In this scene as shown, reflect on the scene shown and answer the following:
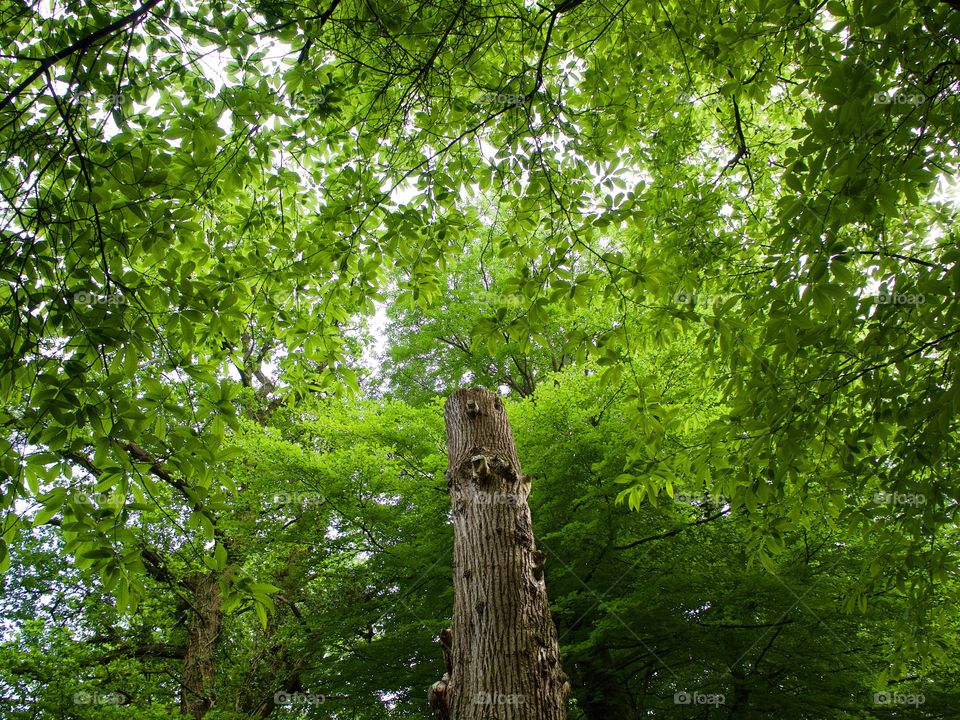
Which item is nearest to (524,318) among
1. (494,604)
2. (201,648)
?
(494,604)

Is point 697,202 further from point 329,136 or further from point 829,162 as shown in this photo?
point 329,136

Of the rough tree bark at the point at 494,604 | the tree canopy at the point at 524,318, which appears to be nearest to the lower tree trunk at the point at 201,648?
the tree canopy at the point at 524,318

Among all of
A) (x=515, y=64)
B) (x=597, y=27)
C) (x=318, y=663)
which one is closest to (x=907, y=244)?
(x=597, y=27)

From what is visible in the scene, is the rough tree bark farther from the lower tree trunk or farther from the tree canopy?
the lower tree trunk

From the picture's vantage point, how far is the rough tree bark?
3072 millimetres

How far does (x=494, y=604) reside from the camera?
3.36 meters

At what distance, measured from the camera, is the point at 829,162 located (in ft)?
7.22

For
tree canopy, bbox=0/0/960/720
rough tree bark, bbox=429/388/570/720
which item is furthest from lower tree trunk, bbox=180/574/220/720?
rough tree bark, bbox=429/388/570/720

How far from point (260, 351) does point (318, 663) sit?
7.38m

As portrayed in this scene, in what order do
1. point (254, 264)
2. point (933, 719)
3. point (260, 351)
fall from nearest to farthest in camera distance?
point (254, 264)
point (933, 719)
point (260, 351)

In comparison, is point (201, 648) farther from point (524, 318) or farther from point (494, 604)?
point (524, 318)

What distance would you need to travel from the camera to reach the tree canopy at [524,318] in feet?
7.02

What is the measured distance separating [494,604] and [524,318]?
1.66 metres

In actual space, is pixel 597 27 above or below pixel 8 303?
above
